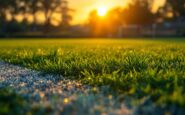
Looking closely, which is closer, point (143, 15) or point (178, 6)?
point (178, 6)

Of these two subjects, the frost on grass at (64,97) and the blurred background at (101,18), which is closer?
the frost on grass at (64,97)

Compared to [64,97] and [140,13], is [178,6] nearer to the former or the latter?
[140,13]

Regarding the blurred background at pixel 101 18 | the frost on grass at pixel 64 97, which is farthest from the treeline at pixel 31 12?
the frost on grass at pixel 64 97

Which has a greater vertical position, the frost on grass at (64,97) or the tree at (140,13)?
the tree at (140,13)

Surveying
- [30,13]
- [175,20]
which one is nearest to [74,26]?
[30,13]

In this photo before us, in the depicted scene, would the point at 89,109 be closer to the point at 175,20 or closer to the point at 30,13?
the point at 30,13

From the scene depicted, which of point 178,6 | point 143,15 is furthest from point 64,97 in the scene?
point 143,15

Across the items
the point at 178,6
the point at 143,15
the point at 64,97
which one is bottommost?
the point at 64,97

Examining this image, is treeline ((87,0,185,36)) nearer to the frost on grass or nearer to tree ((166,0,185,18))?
tree ((166,0,185,18))

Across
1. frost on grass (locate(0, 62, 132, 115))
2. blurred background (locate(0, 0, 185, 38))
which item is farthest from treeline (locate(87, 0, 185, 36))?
frost on grass (locate(0, 62, 132, 115))

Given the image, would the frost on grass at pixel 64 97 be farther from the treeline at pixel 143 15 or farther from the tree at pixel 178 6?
the tree at pixel 178 6

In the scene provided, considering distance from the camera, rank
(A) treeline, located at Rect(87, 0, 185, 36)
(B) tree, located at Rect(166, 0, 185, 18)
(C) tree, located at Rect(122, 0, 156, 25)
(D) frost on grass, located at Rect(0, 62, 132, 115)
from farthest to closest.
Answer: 1. (C) tree, located at Rect(122, 0, 156, 25)
2. (A) treeline, located at Rect(87, 0, 185, 36)
3. (B) tree, located at Rect(166, 0, 185, 18)
4. (D) frost on grass, located at Rect(0, 62, 132, 115)

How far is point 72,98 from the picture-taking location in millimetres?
3230

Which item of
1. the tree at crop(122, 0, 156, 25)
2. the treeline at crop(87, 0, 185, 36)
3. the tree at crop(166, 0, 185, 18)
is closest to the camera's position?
the tree at crop(166, 0, 185, 18)
